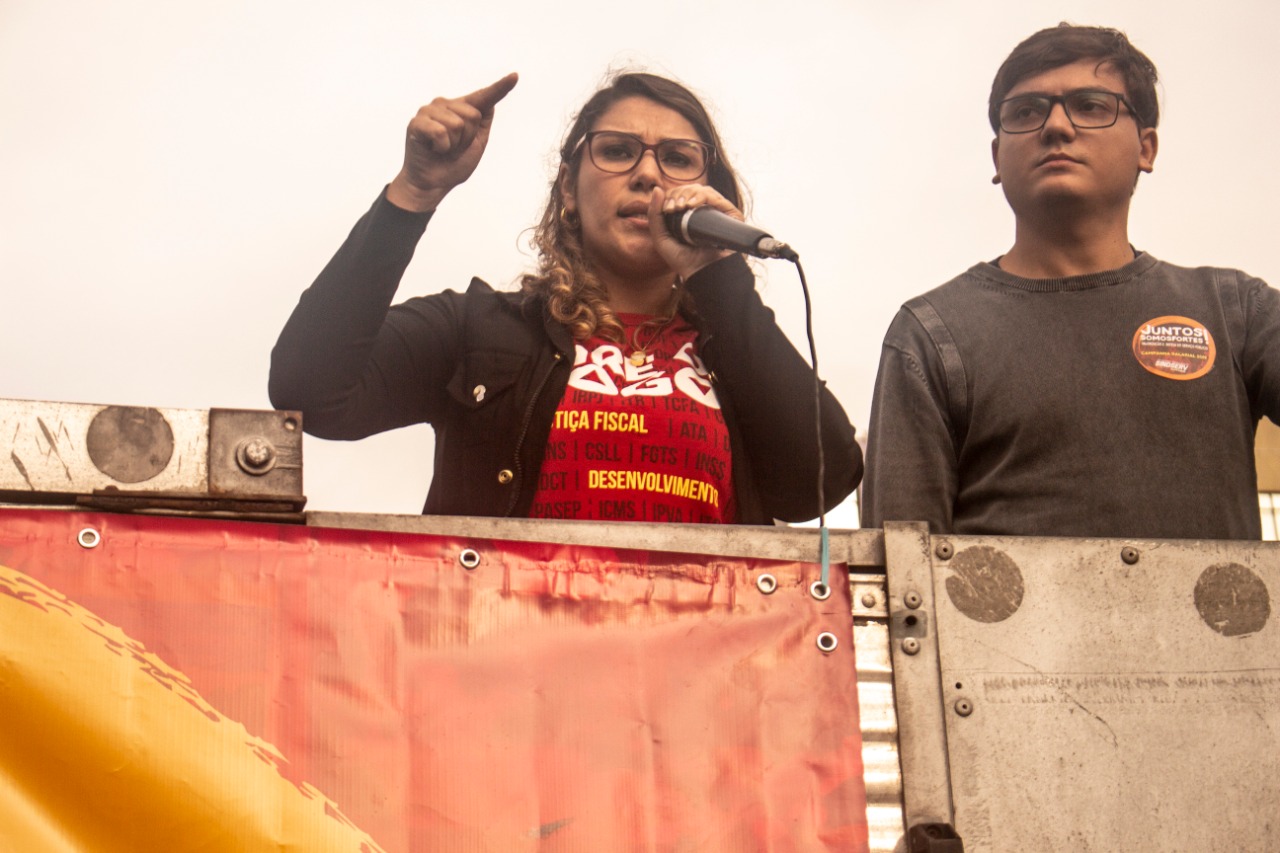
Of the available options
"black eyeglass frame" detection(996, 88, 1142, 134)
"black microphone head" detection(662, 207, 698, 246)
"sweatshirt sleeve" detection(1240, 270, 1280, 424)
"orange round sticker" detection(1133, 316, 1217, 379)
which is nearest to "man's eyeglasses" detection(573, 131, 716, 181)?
"black microphone head" detection(662, 207, 698, 246)

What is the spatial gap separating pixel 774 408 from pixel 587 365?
0.35 m

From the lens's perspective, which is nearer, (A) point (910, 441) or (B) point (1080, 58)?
(A) point (910, 441)

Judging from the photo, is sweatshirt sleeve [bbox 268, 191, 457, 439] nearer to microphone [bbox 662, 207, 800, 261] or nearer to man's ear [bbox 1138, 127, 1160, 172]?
microphone [bbox 662, 207, 800, 261]

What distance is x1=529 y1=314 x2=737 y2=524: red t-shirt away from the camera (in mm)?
2648

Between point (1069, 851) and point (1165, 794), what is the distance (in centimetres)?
16

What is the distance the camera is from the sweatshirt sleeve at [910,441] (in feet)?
9.39

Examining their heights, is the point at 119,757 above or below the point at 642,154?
below

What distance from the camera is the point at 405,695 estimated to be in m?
1.82

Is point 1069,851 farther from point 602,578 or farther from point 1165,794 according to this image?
point 602,578

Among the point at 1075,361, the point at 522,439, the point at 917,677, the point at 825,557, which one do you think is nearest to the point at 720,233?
the point at 522,439

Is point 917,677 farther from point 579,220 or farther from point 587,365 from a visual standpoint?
point 579,220

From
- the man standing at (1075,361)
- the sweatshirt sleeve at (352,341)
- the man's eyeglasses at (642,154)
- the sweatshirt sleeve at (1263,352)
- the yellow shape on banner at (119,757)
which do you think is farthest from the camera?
the man's eyeglasses at (642,154)

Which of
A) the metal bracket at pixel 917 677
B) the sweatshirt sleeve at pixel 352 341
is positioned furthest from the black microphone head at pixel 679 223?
the metal bracket at pixel 917 677

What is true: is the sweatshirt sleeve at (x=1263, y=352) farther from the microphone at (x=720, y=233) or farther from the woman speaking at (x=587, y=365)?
the microphone at (x=720, y=233)
